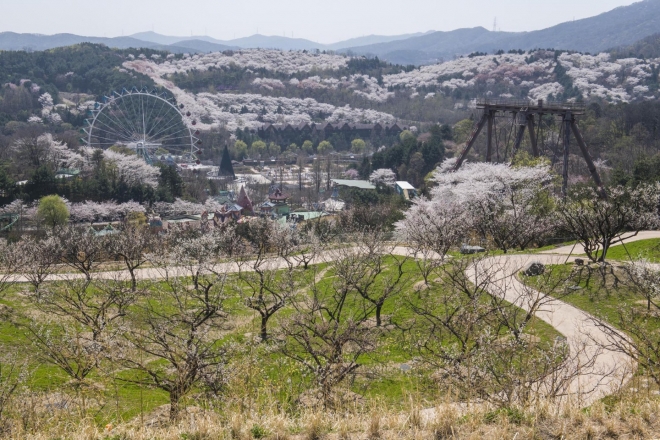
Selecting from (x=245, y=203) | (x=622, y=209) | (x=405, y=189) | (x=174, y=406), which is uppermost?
(x=622, y=209)

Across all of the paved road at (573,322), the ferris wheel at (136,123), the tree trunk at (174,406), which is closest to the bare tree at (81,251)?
the paved road at (573,322)

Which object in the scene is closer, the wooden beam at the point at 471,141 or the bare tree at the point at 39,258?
the bare tree at the point at 39,258

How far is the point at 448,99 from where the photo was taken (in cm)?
9562

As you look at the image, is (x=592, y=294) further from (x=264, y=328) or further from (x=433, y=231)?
(x=264, y=328)

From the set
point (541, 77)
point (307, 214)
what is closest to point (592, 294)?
point (307, 214)

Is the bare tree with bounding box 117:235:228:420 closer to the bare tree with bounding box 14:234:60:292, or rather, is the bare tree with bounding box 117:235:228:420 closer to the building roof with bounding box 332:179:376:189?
the bare tree with bounding box 14:234:60:292

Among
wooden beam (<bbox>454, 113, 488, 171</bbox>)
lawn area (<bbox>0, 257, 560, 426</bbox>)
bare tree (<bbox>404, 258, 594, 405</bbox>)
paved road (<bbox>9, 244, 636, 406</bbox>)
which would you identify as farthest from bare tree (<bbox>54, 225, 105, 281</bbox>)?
wooden beam (<bbox>454, 113, 488, 171</bbox>)

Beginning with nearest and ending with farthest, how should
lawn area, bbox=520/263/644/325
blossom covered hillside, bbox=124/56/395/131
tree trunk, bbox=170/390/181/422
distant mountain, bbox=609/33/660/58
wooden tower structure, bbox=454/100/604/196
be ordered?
tree trunk, bbox=170/390/181/422 < lawn area, bbox=520/263/644/325 < wooden tower structure, bbox=454/100/604/196 < blossom covered hillside, bbox=124/56/395/131 < distant mountain, bbox=609/33/660/58

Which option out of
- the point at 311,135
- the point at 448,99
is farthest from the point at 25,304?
the point at 448,99

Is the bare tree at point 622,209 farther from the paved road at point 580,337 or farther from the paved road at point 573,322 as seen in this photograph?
the paved road at point 580,337

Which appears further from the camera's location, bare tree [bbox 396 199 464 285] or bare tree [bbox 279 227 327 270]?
bare tree [bbox 279 227 327 270]

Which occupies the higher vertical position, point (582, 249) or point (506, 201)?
point (506, 201)

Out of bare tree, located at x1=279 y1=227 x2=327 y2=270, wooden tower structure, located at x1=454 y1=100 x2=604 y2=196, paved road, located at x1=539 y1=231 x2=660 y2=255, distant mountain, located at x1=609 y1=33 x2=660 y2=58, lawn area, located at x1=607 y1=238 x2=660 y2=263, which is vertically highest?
distant mountain, located at x1=609 y1=33 x2=660 y2=58

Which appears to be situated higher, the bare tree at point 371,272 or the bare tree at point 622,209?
the bare tree at point 622,209
